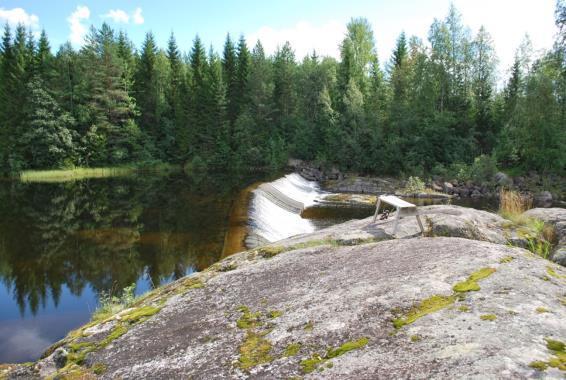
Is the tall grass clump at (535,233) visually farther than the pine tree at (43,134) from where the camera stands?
No

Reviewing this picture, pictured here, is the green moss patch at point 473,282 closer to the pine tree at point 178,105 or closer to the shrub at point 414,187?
the shrub at point 414,187

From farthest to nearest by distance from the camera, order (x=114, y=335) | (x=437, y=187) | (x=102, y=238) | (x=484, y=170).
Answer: (x=484, y=170) → (x=437, y=187) → (x=102, y=238) → (x=114, y=335)

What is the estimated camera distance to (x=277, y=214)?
75.8ft

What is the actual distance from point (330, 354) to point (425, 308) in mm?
1262

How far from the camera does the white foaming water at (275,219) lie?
18.6 metres

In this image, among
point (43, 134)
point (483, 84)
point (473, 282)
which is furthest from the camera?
point (43, 134)

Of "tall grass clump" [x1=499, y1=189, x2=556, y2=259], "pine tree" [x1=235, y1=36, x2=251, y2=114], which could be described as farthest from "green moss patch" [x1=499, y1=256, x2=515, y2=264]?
"pine tree" [x1=235, y1=36, x2=251, y2=114]

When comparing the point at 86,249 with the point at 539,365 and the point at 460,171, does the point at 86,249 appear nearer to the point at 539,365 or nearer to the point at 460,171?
the point at 539,365

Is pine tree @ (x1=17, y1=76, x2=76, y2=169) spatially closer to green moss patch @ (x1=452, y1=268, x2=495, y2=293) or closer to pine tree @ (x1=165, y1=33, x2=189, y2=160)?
pine tree @ (x1=165, y1=33, x2=189, y2=160)

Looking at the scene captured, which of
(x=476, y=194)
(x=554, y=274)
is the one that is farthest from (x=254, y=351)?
(x=476, y=194)

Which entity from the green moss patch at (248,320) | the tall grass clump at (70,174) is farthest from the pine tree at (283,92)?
the green moss patch at (248,320)

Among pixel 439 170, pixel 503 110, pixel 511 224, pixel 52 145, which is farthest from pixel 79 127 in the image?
pixel 511 224

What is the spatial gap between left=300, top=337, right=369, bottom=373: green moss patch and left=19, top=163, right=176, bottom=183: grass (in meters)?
47.4

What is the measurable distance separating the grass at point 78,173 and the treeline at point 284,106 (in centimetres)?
150
